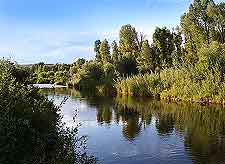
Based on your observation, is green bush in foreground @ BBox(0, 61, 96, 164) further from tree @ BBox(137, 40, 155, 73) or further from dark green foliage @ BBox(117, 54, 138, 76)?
dark green foliage @ BBox(117, 54, 138, 76)

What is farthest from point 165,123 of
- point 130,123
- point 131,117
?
point 131,117

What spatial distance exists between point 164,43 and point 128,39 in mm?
14823

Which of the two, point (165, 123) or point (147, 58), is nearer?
point (165, 123)

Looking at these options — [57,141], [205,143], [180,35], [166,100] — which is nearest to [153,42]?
[180,35]

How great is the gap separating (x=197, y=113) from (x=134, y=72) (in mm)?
35487

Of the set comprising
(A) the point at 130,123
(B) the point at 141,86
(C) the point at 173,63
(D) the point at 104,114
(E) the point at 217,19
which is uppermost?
(E) the point at 217,19

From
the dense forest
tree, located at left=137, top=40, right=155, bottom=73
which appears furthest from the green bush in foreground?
tree, located at left=137, top=40, right=155, bottom=73

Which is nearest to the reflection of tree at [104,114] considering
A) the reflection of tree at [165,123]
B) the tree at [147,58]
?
the reflection of tree at [165,123]

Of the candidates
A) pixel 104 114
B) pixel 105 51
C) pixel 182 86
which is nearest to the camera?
pixel 104 114

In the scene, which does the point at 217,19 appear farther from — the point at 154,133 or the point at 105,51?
the point at 154,133

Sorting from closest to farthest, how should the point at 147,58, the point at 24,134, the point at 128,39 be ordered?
the point at 24,134 → the point at 147,58 → the point at 128,39

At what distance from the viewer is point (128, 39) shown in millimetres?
83500

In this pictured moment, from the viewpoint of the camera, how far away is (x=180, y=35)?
232 feet

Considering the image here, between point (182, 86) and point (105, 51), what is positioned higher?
point (105, 51)
